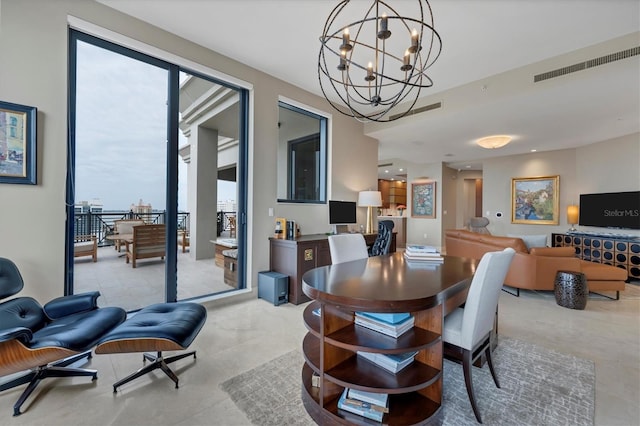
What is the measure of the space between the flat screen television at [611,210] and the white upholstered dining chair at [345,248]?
18.8 ft

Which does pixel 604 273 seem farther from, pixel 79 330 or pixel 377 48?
pixel 79 330

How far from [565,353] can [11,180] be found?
4689mm

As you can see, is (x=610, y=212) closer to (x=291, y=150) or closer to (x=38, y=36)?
(x=291, y=150)

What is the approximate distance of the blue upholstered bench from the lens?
1.69m

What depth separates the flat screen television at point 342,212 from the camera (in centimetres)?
453

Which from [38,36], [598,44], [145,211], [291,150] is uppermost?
[598,44]

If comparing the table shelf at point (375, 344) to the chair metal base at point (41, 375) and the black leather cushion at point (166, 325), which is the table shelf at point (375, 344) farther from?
the chair metal base at point (41, 375)

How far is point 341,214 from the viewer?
4.66m

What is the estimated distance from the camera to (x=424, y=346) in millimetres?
1412

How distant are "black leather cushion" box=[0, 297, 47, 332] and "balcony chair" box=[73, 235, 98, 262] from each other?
0.76 metres

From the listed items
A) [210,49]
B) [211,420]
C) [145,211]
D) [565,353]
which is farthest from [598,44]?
[145,211]

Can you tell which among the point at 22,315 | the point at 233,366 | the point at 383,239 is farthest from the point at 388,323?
the point at 383,239

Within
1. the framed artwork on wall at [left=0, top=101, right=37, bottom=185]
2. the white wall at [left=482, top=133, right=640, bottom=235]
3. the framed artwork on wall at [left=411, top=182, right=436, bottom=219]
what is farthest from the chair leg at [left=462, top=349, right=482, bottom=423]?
the framed artwork on wall at [left=411, top=182, right=436, bottom=219]

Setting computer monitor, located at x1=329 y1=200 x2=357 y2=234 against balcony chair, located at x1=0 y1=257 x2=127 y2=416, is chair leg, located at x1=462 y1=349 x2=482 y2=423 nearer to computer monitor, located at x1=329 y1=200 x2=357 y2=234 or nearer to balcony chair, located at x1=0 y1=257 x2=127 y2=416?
balcony chair, located at x1=0 y1=257 x2=127 y2=416
